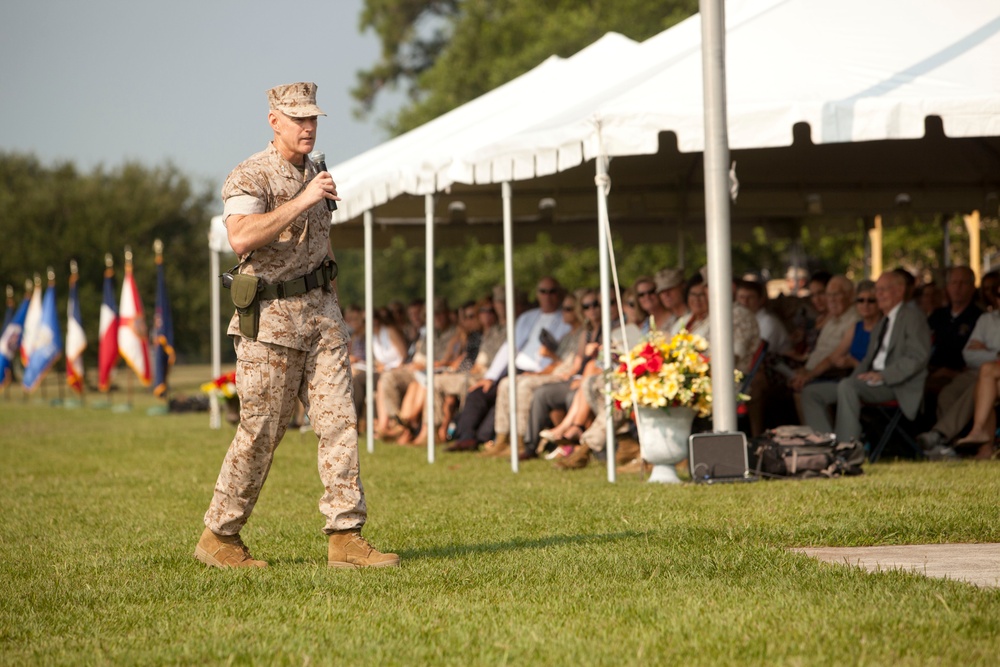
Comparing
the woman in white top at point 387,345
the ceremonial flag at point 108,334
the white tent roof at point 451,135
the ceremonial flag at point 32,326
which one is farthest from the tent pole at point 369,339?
the ceremonial flag at point 32,326

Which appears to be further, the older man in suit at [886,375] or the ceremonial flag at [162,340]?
the ceremonial flag at [162,340]

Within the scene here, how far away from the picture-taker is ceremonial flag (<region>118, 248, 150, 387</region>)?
92.8ft

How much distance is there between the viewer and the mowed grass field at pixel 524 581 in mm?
4598

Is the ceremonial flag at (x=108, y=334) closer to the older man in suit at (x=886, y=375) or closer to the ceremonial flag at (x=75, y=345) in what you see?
the ceremonial flag at (x=75, y=345)

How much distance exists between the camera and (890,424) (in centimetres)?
1076

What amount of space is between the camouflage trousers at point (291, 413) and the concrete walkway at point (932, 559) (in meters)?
2.10

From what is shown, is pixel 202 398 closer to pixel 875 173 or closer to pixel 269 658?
pixel 875 173

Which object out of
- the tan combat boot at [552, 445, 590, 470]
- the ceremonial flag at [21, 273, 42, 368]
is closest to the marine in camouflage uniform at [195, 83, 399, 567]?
the tan combat boot at [552, 445, 590, 470]

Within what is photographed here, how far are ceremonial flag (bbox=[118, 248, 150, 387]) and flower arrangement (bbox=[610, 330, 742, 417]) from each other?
19.9m

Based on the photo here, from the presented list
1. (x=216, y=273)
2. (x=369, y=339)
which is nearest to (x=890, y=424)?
(x=369, y=339)

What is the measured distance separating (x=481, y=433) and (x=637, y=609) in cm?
878

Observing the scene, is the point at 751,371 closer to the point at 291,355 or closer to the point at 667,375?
the point at 667,375

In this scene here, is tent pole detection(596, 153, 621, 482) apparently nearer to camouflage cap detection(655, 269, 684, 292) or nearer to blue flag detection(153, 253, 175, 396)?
camouflage cap detection(655, 269, 684, 292)

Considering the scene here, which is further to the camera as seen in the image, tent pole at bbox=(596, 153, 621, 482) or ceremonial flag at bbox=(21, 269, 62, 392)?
ceremonial flag at bbox=(21, 269, 62, 392)
